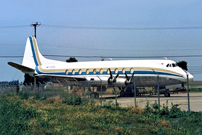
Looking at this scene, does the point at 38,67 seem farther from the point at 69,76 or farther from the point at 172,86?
the point at 172,86

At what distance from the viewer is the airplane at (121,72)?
2773 centimetres

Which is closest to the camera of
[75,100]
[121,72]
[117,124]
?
[117,124]

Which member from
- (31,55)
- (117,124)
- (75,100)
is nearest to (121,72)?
(75,100)

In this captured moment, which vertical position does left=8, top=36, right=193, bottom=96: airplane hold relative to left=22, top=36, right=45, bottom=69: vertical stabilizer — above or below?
below

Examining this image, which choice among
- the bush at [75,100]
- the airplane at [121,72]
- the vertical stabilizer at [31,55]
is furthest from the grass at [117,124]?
Result: the vertical stabilizer at [31,55]

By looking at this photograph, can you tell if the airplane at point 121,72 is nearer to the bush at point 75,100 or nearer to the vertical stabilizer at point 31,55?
the bush at point 75,100

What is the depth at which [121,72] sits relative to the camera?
3067 cm

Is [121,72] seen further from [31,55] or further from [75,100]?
[31,55]

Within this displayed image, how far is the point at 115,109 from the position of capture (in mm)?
17734

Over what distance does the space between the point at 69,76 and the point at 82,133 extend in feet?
79.7

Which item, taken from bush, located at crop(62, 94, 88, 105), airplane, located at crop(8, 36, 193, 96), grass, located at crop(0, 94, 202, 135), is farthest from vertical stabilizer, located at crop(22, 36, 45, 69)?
grass, located at crop(0, 94, 202, 135)

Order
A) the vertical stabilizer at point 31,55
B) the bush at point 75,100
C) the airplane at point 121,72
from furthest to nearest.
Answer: the vertical stabilizer at point 31,55 → the airplane at point 121,72 → the bush at point 75,100

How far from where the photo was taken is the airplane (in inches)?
1092

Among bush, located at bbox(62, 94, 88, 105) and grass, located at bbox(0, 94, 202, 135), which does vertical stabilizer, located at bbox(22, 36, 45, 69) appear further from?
grass, located at bbox(0, 94, 202, 135)
